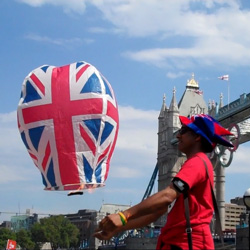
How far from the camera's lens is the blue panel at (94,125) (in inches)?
624

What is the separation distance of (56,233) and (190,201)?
115 m

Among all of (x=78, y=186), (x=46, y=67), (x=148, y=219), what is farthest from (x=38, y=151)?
(x=148, y=219)

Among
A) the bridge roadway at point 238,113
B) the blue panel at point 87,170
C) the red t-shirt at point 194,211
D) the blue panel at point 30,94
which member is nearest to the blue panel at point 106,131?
the blue panel at point 87,170

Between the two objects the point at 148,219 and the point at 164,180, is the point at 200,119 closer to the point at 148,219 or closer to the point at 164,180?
the point at 148,219

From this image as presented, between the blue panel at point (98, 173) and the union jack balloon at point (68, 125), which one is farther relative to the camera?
the blue panel at point (98, 173)

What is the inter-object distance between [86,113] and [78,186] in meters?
1.75

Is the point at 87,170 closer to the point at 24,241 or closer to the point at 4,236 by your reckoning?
the point at 24,241

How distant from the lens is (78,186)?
15.9 meters

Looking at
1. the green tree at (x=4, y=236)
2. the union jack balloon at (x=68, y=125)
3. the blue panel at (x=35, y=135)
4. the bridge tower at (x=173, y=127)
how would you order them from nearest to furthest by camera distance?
1. the union jack balloon at (x=68, y=125)
2. the blue panel at (x=35, y=135)
3. the bridge tower at (x=173, y=127)
4. the green tree at (x=4, y=236)

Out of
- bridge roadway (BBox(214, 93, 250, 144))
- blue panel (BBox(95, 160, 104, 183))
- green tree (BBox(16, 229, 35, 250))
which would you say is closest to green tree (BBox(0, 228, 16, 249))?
green tree (BBox(16, 229, 35, 250))

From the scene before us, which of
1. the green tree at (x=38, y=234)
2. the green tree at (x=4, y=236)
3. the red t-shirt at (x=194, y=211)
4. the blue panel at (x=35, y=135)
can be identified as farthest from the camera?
the green tree at (x=38, y=234)

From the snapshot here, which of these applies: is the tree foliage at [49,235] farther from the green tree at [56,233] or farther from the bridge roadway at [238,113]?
the bridge roadway at [238,113]

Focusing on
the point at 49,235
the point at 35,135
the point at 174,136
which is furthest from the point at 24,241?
the point at 35,135

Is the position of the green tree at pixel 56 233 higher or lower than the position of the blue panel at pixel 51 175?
higher
